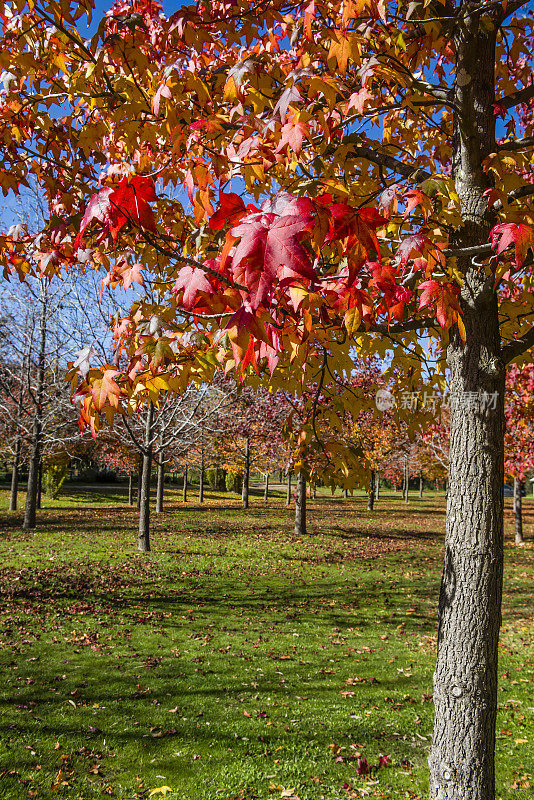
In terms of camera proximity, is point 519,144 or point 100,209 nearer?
point 100,209

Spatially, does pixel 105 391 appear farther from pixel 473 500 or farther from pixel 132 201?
pixel 473 500

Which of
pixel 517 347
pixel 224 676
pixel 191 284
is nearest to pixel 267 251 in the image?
pixel 191 284

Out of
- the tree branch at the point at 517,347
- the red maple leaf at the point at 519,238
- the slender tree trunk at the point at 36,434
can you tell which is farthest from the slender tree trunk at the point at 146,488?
the red maple leaf at the point at 519,238

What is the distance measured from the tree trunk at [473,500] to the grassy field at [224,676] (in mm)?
1676

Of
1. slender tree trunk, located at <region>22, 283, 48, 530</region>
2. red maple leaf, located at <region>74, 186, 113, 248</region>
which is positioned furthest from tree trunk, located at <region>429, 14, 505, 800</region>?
slender tree trunk, located at <region>22, 283, 48, 530</region>

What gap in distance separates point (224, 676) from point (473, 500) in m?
4.46

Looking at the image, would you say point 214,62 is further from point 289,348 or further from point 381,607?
point 381,607

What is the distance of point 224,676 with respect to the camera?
19.1ft

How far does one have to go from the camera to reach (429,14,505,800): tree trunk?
265cm

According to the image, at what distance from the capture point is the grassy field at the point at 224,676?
4.03 meters

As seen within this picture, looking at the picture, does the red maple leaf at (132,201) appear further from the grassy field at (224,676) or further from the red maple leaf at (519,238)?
the grassy field at (224,676)

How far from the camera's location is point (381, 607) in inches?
365

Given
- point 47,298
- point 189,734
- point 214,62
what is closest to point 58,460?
point 47,298

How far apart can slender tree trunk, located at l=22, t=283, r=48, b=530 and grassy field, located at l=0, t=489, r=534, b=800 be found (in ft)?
7.45
